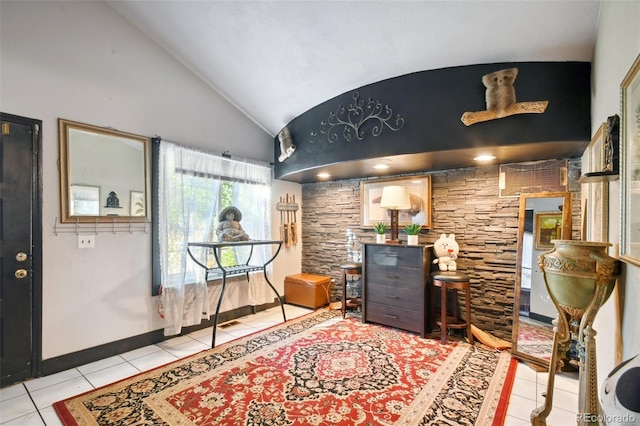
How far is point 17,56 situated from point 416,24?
3.10m

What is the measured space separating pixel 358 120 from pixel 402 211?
4.37 ft

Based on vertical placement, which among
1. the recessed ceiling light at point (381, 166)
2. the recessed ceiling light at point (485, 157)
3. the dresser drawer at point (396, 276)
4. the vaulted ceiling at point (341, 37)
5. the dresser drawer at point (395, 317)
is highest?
the vaulted ceiling at point (341, 37)

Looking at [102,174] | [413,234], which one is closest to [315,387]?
[413,234]

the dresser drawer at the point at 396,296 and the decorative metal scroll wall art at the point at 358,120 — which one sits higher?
the decorative metal scroll wall art at the point at 358,120

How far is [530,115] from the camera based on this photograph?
7.80ft

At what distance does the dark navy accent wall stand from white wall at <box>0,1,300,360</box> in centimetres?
190

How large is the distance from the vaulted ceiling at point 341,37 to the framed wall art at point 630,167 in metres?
1.10

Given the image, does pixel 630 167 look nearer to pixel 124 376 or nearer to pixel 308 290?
pixel 124 376

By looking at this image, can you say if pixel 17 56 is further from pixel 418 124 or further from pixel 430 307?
pixel 430 307

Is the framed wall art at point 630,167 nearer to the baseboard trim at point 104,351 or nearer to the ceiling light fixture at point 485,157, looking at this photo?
the ceiling light fixture at point 485,157

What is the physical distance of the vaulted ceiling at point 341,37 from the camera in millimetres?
2084

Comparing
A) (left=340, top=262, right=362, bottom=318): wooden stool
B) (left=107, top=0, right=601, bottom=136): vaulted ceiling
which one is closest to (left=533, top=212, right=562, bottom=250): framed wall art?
(left=107, top=0, right=601, bottom=136): vaulted ceiling

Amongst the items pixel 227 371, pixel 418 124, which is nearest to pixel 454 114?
pixel 418 124

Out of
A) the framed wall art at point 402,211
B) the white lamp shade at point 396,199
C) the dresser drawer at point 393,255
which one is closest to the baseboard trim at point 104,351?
the dresser drawer at point 393,255
